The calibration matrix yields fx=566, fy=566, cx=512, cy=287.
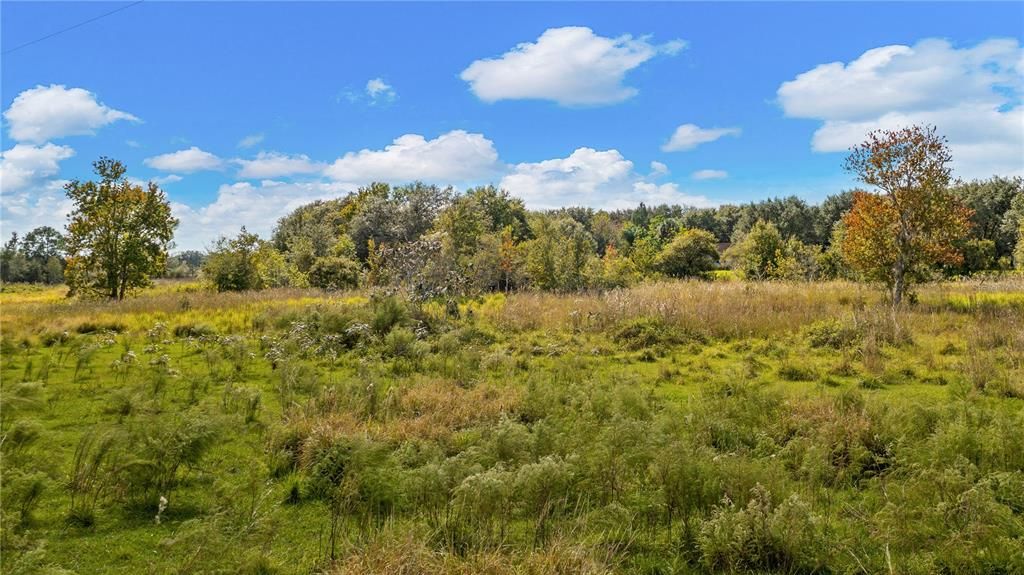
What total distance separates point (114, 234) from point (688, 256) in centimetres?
3550

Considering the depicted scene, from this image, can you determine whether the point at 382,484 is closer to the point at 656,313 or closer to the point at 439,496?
the point at 439,496

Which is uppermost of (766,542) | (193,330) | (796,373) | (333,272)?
(333,272)

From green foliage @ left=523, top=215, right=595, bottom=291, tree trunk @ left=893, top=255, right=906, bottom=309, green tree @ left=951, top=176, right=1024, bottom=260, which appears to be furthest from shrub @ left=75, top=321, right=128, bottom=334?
green tree @ left=951, top=176, right=1024, bottom=260

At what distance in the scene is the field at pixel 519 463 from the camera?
12.7 ft

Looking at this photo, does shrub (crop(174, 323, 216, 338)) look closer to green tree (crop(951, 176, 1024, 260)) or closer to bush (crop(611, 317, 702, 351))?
bush (crop(611, 317, 702, 351))

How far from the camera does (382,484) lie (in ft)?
15.8

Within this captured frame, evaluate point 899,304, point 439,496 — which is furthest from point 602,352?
point 899,304

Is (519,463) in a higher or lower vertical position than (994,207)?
lower

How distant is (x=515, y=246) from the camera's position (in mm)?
37938

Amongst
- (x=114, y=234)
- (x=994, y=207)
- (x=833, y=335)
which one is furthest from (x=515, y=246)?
(x=994, y=207)

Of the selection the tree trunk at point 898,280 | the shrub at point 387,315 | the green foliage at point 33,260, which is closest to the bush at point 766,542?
the shrub at point 387,315

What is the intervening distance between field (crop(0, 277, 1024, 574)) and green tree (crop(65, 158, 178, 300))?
1419cm

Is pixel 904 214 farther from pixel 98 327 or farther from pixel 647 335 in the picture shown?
pixel 98 327

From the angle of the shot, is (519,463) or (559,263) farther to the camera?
(559,263)
